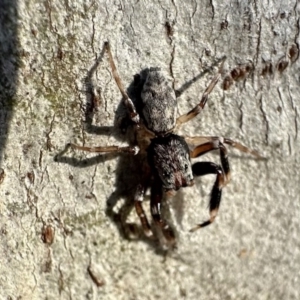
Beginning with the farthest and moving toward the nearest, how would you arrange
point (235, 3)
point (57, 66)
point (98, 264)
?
point (98, 264) < point (235, 3) < point (57, 66)

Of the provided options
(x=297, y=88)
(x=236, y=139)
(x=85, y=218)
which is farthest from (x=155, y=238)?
(x=297, y=88)

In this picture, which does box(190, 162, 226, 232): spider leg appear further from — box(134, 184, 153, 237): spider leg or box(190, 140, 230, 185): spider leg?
box(134, 184, 153, 237): spider leg

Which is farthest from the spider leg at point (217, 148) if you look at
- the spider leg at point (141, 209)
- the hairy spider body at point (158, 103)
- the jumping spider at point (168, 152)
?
the spider leg at point (141, 209)

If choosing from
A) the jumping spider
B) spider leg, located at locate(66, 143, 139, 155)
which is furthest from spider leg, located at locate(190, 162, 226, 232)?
Result: spider leg, located at locate(66, 143, 139, 155)

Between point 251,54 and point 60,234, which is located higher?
point 251,54

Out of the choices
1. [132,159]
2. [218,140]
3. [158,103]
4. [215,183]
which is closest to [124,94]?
[158,103]

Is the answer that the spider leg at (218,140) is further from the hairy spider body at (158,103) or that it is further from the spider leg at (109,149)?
the spider leg at (109,149)

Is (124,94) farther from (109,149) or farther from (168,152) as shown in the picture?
(168,152)

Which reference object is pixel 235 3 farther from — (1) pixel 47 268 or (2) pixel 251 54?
(1) pixel 47 268
